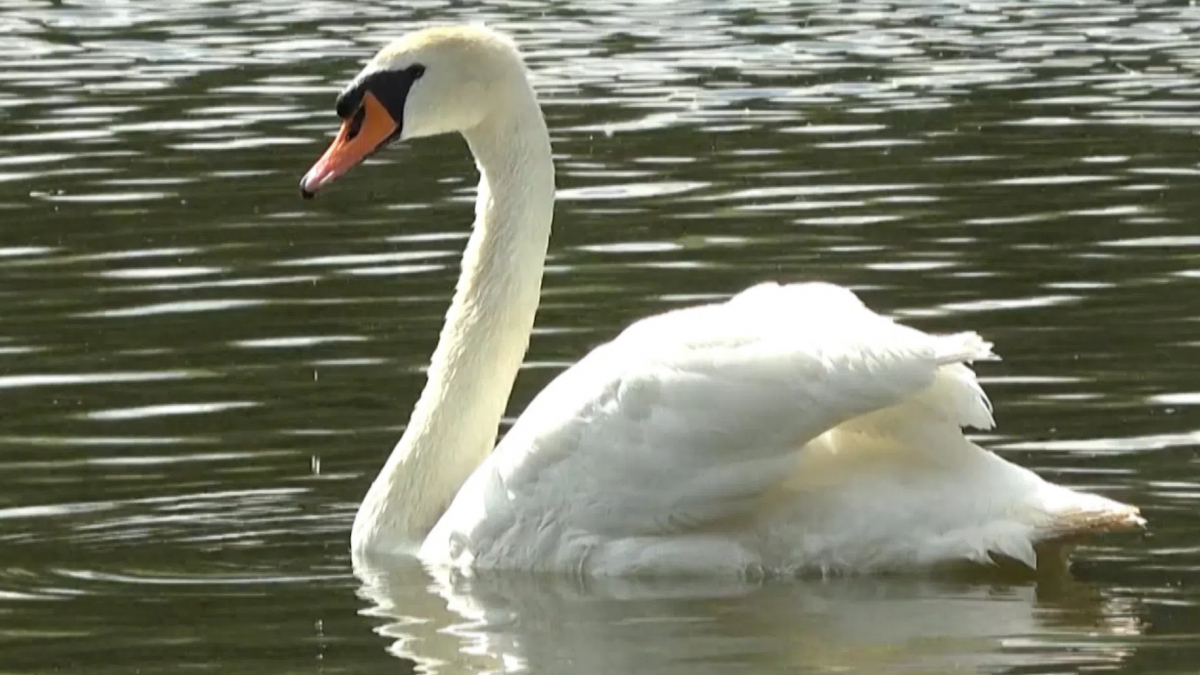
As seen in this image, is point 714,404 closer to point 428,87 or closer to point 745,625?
point 745,625

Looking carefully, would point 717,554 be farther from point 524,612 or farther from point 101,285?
point 101,285

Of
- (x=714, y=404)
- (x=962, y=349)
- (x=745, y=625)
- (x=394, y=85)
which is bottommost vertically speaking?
(x=745, y=625)

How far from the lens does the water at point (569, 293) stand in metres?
8.54

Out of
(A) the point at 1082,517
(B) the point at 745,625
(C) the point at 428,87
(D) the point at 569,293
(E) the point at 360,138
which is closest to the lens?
(B) the point at 745,625

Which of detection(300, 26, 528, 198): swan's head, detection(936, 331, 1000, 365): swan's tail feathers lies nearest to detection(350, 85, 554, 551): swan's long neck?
detection(300, 26, 528, 198): swan's head

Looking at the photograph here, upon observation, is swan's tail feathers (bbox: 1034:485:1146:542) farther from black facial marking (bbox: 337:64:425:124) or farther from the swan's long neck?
black facial marking (bbox: 337:64:425:124)

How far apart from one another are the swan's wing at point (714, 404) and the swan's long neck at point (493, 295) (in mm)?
899

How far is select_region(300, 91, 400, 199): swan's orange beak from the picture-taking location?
10094 mm

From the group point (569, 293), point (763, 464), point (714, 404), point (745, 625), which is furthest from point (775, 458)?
point (569, 293)

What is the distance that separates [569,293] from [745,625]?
5915mm

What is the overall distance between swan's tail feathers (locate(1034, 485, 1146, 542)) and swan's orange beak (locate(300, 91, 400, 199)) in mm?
2683

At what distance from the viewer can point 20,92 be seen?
23891 millimetres

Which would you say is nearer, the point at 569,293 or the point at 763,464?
the point at 763,464

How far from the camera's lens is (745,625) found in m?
8.45
